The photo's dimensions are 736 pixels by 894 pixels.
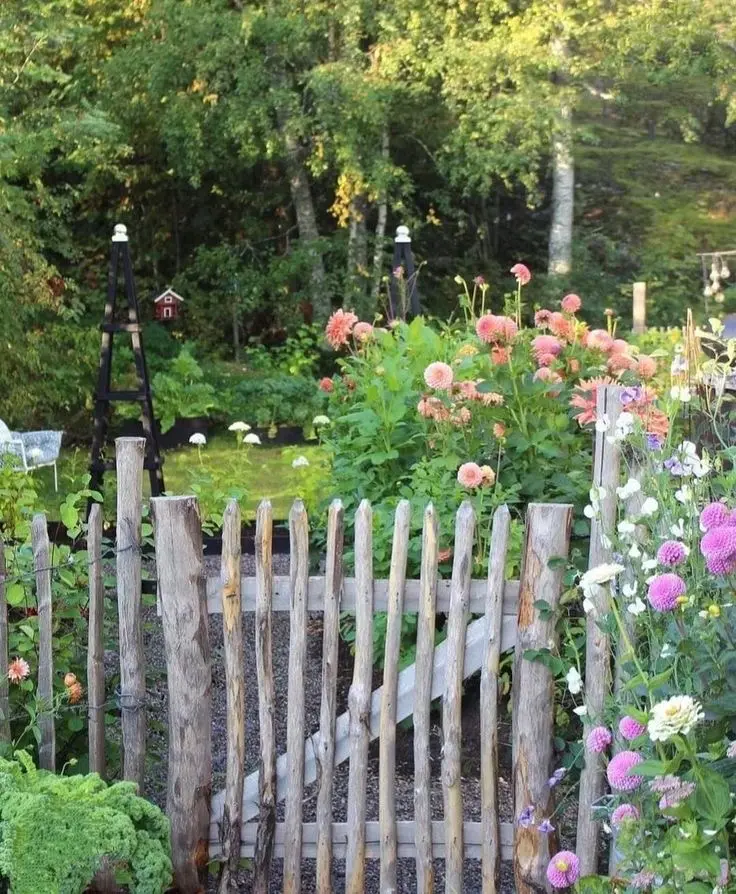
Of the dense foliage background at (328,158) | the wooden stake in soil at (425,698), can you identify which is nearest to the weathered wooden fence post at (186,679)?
the wooden stake in soil at (425,698)

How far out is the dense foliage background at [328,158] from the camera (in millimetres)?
10938

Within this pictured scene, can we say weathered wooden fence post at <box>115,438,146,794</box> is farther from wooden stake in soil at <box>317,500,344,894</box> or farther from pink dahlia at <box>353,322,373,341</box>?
pink dahlia at <box>353,322,373,341</box>

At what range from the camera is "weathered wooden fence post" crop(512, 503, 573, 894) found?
2621 mm

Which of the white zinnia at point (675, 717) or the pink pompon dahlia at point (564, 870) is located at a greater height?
the white zinnia at point (675, 717)

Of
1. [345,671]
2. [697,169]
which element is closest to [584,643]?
[345,671]

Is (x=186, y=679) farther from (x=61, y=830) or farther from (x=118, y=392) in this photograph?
(x=118, y=392)

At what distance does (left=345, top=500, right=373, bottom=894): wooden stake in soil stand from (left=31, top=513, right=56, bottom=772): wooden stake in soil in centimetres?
74

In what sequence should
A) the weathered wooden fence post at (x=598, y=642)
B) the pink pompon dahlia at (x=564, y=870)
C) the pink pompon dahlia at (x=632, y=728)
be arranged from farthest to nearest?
1. the weathered wooden fence post at (x=598, y=642)
2. the pink pompon dahlia at (x=564, y=870)
3. the pink pompon dahlia at (x=632, y=728)

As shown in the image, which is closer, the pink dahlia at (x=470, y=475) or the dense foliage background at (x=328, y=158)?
the pink dahlia at (x=470, y=475)

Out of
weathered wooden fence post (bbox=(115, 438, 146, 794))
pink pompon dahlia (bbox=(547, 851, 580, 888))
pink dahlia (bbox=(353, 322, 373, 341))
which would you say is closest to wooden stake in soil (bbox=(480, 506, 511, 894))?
pink pompon dahlia (bbox=(547, 851, 580, 888))

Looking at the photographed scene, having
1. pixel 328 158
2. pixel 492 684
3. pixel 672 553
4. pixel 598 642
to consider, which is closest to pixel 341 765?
pixel 492 684

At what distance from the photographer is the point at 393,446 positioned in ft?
13.1

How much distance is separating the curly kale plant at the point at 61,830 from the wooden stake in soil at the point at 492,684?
2.52ft

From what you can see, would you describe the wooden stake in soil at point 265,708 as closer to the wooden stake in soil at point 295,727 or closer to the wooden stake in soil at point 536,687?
the wooden stake in soil at point 295,727
